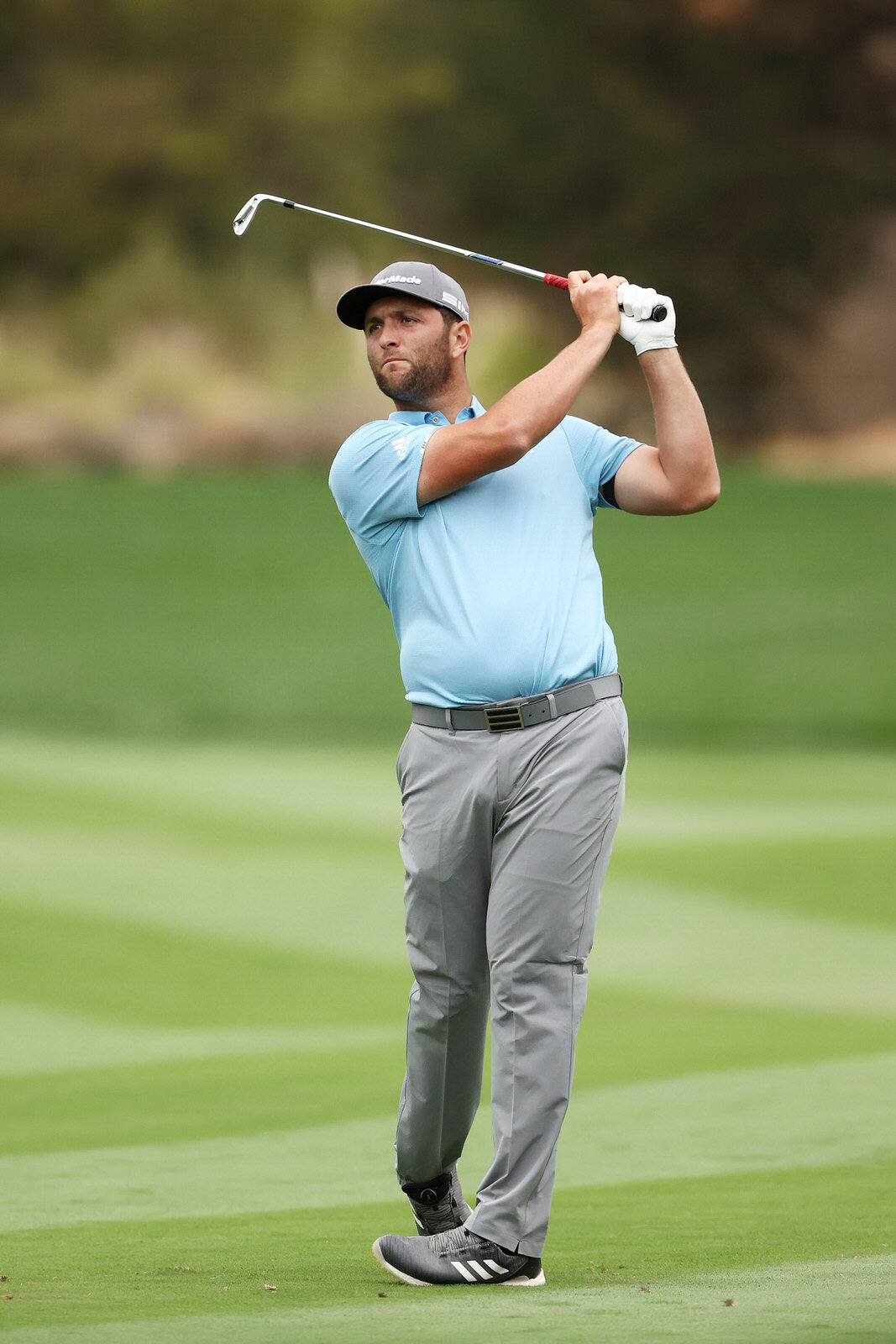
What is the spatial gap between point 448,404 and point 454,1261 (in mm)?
1374

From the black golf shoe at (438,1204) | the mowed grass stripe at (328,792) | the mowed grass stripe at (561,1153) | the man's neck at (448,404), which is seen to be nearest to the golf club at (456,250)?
the man's neck at (448,404)

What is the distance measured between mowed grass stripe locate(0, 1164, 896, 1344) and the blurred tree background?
1587 cm

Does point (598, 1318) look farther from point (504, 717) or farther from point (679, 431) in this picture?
point (679, 431)

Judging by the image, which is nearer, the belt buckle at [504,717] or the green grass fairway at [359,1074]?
the green grass fairway at [359,1074]

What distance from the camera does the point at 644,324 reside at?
10.3 feet

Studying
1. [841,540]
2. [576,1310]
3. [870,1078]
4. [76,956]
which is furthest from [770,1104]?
[841,540]

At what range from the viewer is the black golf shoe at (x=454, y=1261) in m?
2.91

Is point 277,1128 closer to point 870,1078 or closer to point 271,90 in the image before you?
point 870,1078

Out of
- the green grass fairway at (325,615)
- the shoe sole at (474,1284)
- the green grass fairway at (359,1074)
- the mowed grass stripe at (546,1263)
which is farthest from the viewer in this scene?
the green grass fairway at (325,615)

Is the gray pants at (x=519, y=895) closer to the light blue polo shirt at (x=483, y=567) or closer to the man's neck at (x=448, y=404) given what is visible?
the light blue polo shirt at (x=483, y=567)

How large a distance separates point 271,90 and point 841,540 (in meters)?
7.25

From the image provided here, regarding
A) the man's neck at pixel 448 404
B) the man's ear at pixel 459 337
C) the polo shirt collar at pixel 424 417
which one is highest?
the man's ear at pixel 459 337

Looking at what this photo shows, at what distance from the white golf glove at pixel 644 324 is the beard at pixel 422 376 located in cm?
29

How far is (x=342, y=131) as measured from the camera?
19359 millimetres
